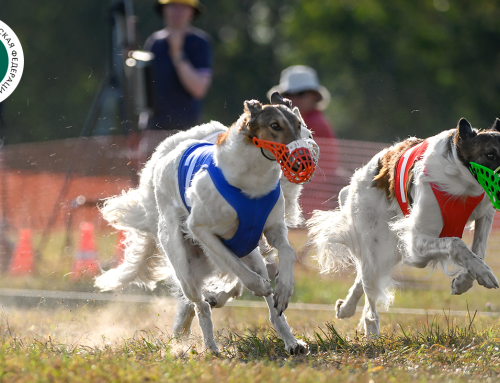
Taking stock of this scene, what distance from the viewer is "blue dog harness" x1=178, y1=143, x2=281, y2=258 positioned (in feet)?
13.1

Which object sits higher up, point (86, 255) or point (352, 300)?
point (352, 300)

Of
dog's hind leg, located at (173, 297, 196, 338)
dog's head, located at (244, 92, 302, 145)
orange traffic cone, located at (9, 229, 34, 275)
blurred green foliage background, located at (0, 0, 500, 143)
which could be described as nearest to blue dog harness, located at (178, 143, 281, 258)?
dog's head, located at (244, 92, 302, 145)

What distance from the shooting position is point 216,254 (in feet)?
13.8

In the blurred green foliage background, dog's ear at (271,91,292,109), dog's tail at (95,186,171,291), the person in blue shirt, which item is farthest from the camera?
the blurred green foliage background

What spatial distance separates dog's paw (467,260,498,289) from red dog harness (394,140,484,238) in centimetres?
40

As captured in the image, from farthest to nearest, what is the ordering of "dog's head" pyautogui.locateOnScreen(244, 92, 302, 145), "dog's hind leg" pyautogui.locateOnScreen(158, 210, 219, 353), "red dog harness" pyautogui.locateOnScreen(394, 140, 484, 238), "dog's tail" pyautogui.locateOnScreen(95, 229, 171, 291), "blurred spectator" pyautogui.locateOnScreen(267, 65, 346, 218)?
"blurred spectator" pyautogui.locateOnScreen(267, 65, 346, 218)
"dog's tail" pyautogui.locateOnScreen(95, 229, 171, 291)
"dog's hind leg" pyautogui.locateOnScreen(158, 210, 219, 353)
"red dog harness" pyautogui.locateOnScreen(394, 140, 484, 238)
"dog's head" pyautogui.locateOnScreen(244, 92, 302, 145)

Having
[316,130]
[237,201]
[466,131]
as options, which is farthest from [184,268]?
[316,130]

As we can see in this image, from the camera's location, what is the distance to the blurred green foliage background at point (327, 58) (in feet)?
76.6

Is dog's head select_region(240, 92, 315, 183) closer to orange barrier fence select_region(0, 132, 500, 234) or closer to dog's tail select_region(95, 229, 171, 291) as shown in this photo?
dog's tail select_region(95, 229, 171, 291)

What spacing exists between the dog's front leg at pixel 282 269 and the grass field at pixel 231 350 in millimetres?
353

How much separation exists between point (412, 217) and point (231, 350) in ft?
4.83

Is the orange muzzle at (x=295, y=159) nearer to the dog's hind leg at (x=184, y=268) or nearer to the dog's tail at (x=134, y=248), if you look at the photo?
the dog's hind leg at (x=184, y=268)

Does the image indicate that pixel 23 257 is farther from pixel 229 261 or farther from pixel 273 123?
pixel 273 123

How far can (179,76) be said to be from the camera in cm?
834
